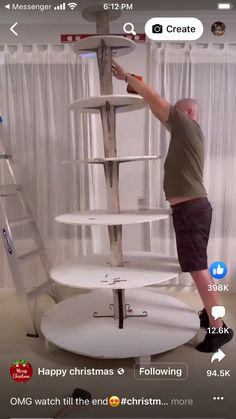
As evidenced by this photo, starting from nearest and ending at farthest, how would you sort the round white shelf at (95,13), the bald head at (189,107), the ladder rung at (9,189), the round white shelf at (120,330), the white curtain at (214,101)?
the round white shelf at (95,13)
the white curtain at (214,101)
the bald head at (189,107)
the round white shelf at (120,330)
the ladder rung at (9,189)

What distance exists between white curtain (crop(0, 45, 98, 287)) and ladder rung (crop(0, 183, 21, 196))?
0.13 feet

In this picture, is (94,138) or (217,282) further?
(94,138)

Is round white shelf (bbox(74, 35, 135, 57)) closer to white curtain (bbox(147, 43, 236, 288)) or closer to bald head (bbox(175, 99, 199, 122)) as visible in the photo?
white curtain (bbox(147, 43, 236, 288))

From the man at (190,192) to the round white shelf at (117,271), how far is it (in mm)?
130

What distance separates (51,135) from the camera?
1.15 m

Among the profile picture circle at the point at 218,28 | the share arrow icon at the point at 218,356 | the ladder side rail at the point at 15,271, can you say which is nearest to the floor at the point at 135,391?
the share arrow icon at the point at 218,356

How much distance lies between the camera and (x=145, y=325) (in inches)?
45.9

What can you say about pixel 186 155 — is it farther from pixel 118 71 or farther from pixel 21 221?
pixel 21 221

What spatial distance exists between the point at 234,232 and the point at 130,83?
0.55 metres

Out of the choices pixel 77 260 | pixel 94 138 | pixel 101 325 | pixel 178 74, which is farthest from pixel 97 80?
pixel 101 325

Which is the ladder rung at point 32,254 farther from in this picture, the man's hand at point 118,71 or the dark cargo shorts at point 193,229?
the man's hand at point 118,71

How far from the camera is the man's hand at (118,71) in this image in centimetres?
100

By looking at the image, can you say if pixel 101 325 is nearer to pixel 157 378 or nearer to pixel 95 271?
pixel 95 271

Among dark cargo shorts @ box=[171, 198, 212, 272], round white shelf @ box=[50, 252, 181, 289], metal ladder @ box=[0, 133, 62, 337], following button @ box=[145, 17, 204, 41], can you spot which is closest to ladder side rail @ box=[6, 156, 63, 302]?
metal ladder @ box=[0, 133, 62, 337]
